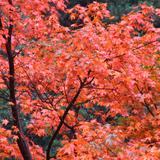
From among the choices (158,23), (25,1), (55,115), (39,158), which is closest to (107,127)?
(55,115)

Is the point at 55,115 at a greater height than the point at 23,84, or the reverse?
the point at 23,84

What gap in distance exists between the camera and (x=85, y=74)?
452 centimetres

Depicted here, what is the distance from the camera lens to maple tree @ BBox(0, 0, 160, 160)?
4637 millimetres

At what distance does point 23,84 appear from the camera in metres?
6.69

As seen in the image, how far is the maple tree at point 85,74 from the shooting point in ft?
15.2

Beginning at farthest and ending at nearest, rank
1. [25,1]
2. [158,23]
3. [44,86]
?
[158,23] < [44,86] < [25,1]

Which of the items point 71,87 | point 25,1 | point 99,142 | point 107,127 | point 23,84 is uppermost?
point 25,1

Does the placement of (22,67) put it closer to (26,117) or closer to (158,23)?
(26,117)

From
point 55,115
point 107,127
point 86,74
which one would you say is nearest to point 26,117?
point 55,115

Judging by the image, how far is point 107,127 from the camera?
5301 mm

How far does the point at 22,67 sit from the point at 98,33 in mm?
1640

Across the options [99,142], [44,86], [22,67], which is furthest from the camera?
[44,86]

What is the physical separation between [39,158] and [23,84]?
172 cm

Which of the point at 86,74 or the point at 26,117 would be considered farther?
the point at 26,117
